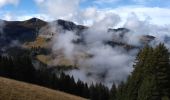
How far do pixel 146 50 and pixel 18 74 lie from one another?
54999 mm

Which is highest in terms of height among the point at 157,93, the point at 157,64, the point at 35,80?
the point at 157,64

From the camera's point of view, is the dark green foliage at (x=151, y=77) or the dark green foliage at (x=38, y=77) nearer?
the dark green foliage at (x=151, y=77)

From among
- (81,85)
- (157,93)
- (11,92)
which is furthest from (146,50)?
(81,85)

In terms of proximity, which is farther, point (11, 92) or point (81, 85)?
point (81, 85)

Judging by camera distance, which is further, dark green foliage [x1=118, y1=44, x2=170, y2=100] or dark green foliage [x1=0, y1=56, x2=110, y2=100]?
dark green foliage [x1=0, y1=56, x2=110, y2=100]

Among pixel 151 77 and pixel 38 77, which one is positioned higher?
pixel 151 77

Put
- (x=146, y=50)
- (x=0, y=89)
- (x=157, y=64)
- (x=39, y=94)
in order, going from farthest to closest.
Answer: (x=146, y=50)
(x=157, y=64)
(x=39, y=94)
(x=0, y=89)

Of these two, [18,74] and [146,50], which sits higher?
[146,50]

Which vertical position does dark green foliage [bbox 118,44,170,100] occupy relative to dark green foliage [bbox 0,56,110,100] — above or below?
above

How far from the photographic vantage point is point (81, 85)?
14262 centimetres

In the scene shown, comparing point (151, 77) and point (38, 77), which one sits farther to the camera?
point (38, 77)

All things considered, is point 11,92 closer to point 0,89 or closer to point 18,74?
point 0,89

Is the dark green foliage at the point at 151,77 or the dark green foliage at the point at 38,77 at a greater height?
the dark green foliage at the point at 151,77

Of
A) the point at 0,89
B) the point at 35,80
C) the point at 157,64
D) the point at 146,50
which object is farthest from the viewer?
the point at 35,80
